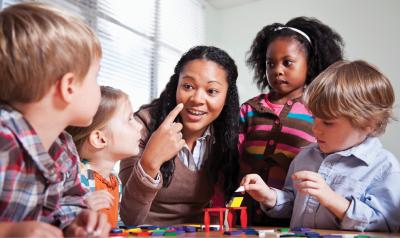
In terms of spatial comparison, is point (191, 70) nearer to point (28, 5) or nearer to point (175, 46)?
point (28, 5)

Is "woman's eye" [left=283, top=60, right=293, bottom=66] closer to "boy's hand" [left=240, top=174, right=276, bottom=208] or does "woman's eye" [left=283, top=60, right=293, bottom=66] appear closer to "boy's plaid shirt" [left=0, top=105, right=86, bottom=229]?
"boy's hand" [left=240, top=174, right=276, bottom=208]

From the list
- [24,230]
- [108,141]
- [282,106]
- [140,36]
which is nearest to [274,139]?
[282,106]

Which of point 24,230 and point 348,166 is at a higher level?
point 24,230

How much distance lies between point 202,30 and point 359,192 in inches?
113

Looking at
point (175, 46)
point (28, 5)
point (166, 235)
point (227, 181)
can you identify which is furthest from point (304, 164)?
point (175, 46)

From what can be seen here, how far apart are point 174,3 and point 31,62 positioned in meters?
2.86

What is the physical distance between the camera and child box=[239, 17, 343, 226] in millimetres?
1515

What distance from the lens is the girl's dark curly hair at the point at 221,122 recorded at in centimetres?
150

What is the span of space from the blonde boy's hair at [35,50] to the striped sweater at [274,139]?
0.92 metres

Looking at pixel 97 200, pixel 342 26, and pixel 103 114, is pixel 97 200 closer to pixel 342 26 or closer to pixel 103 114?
pixel 103 114

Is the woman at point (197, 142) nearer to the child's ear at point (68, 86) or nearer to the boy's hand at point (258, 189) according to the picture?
the boy's hand at point (258, 189)

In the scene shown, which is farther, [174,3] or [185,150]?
[174,3]

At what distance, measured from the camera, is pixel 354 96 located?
47.0 inches

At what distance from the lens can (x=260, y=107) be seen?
5.22 feet
